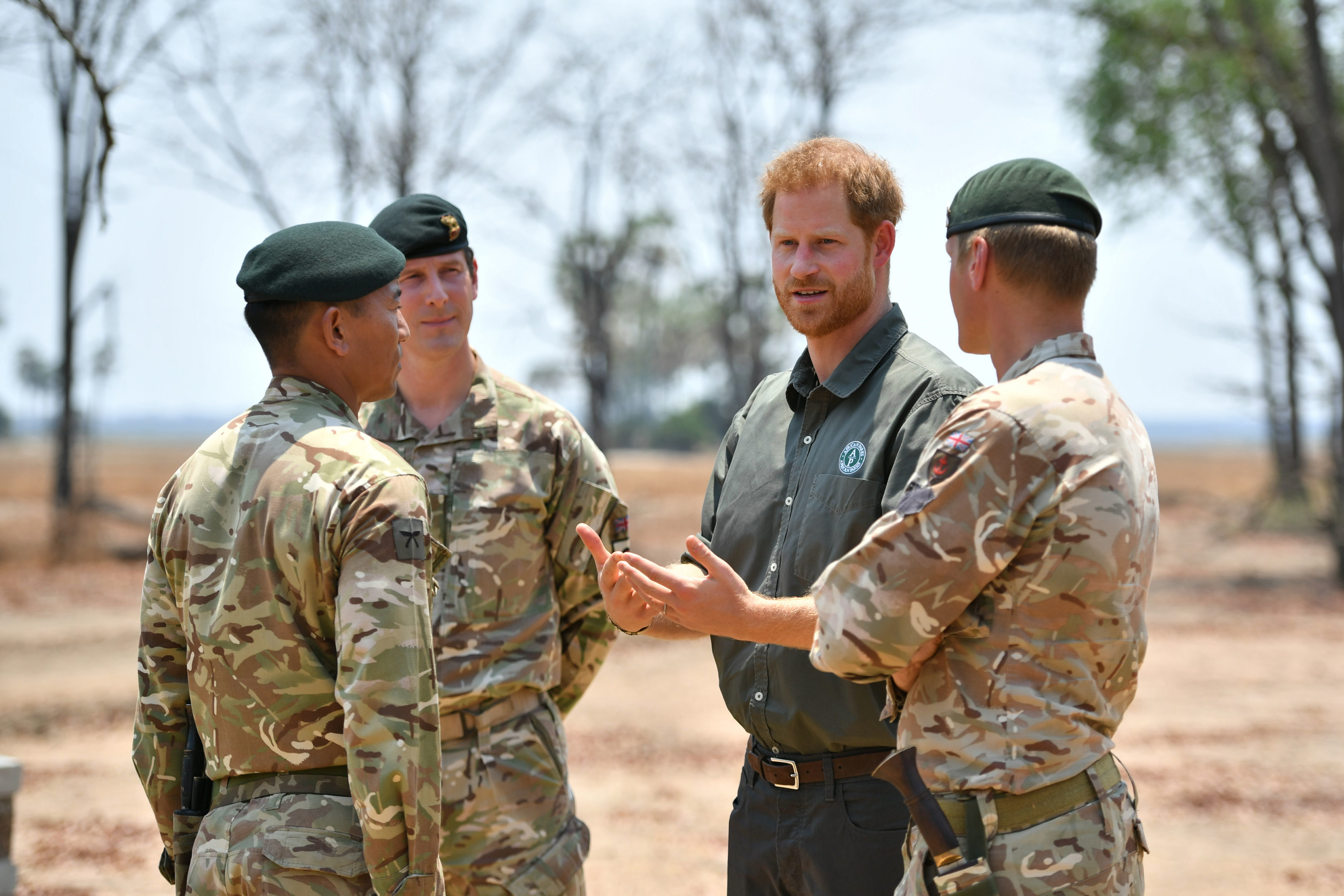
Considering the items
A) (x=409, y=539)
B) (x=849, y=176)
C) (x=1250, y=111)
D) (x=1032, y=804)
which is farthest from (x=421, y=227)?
(x=1250, y=111)

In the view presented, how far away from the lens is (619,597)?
2.82 metres

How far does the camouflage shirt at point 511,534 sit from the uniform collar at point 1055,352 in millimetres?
1791

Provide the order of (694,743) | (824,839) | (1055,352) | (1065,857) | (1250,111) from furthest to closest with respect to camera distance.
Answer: (1250,111) → (694,743) → (824,839) → (1055,352) → (1065,857)

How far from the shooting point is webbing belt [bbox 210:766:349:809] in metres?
2.52

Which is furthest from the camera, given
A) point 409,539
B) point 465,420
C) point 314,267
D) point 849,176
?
point 465,420

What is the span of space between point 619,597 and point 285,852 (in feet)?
2.95

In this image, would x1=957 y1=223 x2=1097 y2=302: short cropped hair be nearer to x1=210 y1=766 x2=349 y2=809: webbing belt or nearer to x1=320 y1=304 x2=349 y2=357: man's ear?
x1=320 y1=304 x2=349 y2=357: man's ear

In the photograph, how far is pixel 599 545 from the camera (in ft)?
9.16

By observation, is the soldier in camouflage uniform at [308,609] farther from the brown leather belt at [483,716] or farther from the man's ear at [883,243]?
the man's ear at [883,243]

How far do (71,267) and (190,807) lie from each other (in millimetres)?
17615

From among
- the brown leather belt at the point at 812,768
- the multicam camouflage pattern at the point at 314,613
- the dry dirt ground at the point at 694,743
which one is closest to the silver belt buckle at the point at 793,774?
the brown leather belt at the point at 812,768

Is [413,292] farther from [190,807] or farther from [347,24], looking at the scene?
[347,24]

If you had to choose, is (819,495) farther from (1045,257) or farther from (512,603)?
(512,603)

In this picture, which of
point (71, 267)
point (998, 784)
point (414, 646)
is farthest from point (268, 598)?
point (71, 267)
